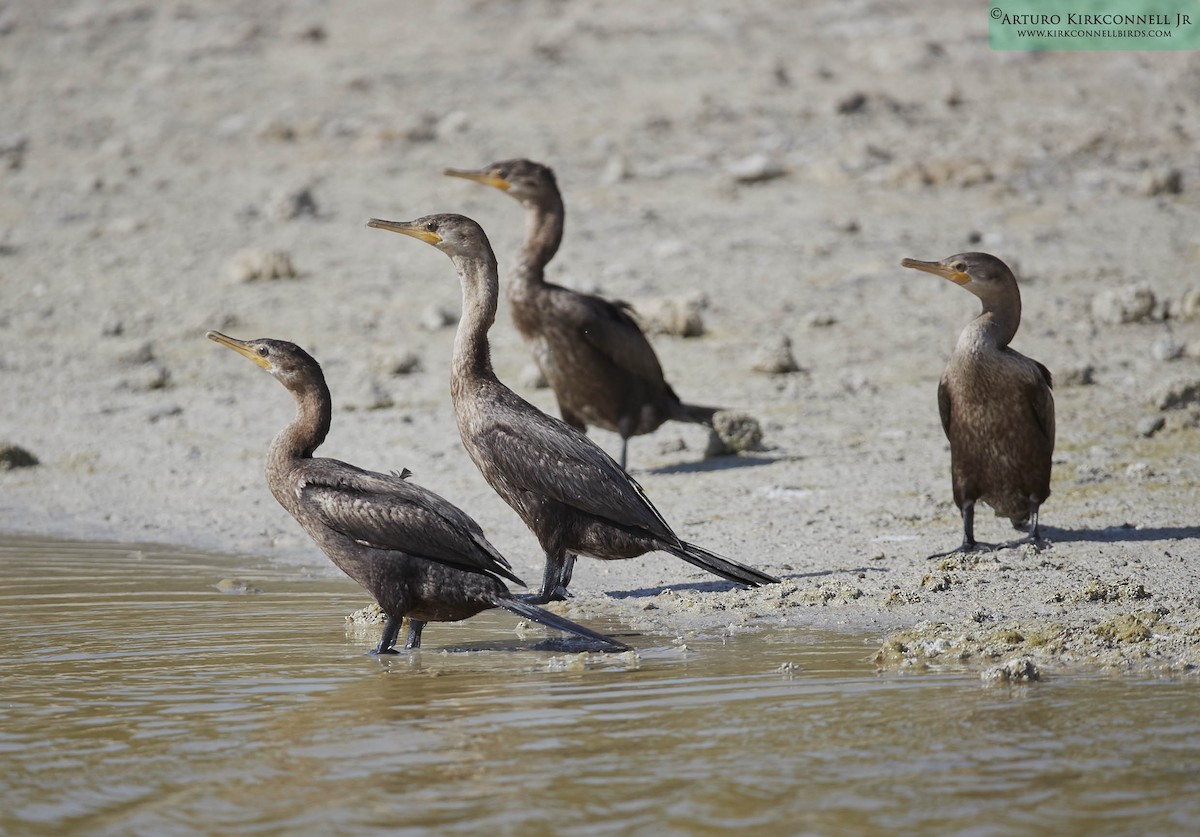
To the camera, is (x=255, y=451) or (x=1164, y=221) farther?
(x=1164, y=221)

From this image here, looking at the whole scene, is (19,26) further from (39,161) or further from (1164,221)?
(1164,221)

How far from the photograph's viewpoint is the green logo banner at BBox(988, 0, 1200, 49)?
21.4 metres

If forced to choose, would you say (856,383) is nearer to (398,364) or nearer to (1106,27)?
(398,364)

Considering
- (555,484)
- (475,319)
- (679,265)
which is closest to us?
(555,484)

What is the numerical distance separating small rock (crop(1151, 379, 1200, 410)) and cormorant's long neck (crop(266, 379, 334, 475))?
605cm

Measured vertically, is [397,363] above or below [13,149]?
below

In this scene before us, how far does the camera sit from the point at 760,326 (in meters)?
13.4

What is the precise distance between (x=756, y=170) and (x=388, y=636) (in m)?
11.4

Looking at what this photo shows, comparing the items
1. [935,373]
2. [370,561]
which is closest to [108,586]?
[370,561]

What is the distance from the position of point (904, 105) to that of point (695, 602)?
1295 cm

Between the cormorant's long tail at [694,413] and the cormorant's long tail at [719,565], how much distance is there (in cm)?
313

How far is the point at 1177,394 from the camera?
34.6 feet

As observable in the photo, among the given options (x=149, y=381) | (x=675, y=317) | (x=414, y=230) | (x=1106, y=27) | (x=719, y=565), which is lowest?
(x=719, y=565)

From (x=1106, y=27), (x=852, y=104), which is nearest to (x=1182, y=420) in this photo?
(x=852, y=104)
